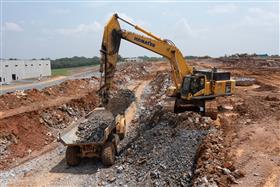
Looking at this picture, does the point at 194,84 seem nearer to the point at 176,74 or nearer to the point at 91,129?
the point at 176,74

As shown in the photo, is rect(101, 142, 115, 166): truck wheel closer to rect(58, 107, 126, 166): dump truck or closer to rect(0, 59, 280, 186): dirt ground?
rect(58, 107, 126, 166): dump truck

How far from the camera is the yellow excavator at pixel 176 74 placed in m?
14.8

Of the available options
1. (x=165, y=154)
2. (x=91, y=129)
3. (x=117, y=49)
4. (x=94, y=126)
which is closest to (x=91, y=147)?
(x=91, y=129)

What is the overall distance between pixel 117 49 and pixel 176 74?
11.6 ft

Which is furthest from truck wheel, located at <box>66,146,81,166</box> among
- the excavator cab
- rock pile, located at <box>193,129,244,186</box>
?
the excavator cab

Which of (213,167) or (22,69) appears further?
(22,69)

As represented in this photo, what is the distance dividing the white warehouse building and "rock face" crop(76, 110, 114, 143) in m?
39.2

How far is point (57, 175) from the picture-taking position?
42.3 feet

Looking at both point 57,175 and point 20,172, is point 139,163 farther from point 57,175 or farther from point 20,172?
point 20,172

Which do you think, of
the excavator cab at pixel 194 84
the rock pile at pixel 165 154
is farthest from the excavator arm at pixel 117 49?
the rock pile at pixel 165 154

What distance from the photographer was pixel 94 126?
48.2 ft

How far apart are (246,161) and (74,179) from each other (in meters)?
6.04

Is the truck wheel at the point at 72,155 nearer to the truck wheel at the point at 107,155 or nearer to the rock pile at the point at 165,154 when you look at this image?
the truck wheel at the point at 107,155

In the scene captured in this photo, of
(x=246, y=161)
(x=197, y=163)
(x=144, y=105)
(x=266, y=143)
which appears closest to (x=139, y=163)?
(x=197, y=163)
